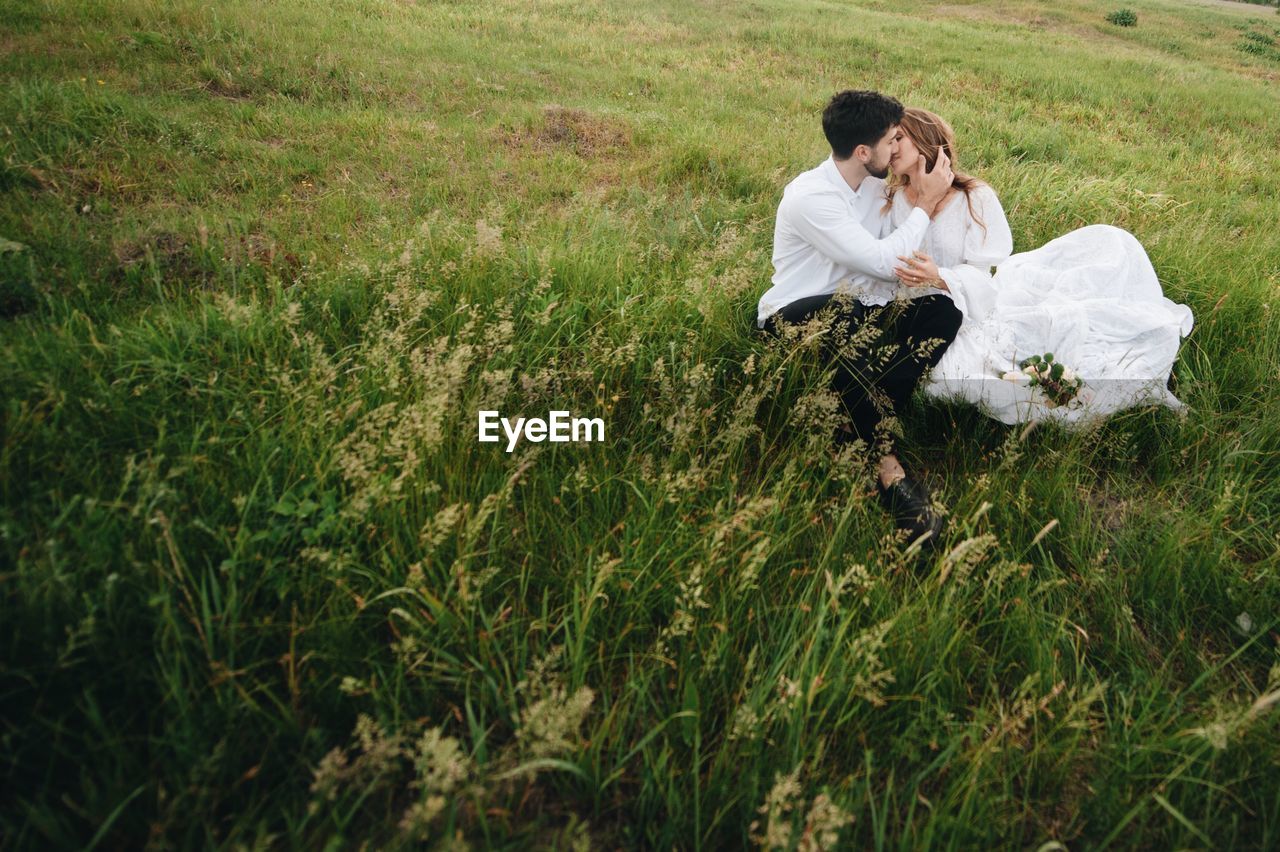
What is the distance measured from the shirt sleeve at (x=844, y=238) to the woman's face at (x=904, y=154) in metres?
0.50

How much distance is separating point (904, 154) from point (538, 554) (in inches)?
122

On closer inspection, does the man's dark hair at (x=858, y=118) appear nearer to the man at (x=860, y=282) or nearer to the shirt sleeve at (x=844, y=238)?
the man at (x=860, y=282)

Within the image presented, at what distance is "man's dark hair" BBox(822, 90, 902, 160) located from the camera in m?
3.49

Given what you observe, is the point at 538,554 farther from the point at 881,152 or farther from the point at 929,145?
the point at 929,145

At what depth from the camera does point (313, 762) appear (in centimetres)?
171

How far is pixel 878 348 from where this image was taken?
342cm

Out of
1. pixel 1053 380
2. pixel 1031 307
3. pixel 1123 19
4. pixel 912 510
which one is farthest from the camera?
pixel 1123 19

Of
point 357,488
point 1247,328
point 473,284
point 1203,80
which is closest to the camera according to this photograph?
point 357,488

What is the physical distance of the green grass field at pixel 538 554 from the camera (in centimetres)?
166

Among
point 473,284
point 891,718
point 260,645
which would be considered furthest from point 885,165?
point 260,645

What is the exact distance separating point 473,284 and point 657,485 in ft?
5.39

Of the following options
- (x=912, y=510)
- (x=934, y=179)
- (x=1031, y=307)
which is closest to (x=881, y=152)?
(x=934, y=179)

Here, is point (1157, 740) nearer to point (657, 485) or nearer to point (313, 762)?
point (657, 485)

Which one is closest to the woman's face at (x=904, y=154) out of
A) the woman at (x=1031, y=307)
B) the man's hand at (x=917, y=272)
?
the woman at (x=1031, y=307)
